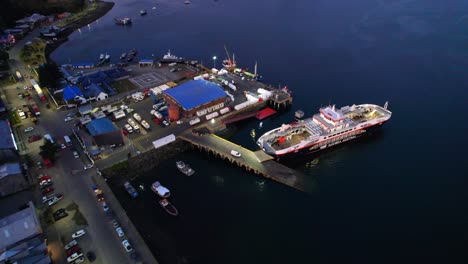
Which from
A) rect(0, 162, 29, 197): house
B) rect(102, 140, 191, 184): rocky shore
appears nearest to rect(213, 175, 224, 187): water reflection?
rect(102, 140, 191, 184): rocky shore

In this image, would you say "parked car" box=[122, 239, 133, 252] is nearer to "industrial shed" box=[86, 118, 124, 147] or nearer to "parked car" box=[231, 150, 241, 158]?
"industrial shed" box=[86, 118, 124, 147]

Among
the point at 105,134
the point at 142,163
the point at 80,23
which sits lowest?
the point at 142,163

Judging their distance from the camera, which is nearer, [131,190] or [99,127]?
[131,190]

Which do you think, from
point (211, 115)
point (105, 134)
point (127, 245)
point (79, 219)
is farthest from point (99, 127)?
point (127, 245)

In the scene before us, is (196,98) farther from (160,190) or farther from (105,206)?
(105,206)

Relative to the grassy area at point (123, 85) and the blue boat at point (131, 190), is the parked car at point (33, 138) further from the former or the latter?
the blue boat at point (131, 190)

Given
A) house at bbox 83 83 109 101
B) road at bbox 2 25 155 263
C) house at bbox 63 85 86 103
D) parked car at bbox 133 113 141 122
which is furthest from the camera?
house at bbox 83 83 109 101
